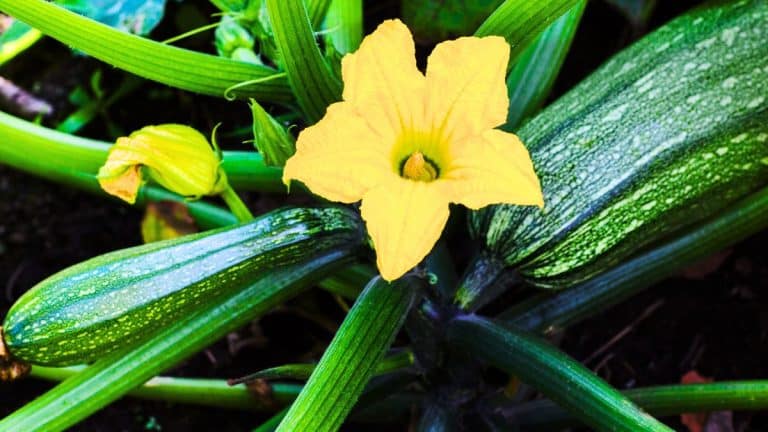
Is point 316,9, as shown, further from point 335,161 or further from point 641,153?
point 641,153

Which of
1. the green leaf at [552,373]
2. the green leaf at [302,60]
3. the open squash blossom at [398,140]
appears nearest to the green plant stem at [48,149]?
the green leaf at [302,60]

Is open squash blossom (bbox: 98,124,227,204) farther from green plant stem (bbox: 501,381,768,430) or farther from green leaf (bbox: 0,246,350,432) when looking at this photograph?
green plant stem (bbox: 501,381,768,430)

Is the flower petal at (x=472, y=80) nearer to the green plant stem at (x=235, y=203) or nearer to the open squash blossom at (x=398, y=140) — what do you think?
the open squash blossom at (x=398, y=140)

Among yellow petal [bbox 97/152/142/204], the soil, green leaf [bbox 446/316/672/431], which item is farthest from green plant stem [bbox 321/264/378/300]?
yellow petal [bbox 97/152/142/204]

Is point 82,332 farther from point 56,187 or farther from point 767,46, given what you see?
point 767,46

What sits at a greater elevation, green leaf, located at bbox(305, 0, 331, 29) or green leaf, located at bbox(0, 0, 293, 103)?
green leaf, located at bbox(305, 0, 331, 29)

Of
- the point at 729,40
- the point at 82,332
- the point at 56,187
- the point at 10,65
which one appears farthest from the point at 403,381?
the point at 10,65
